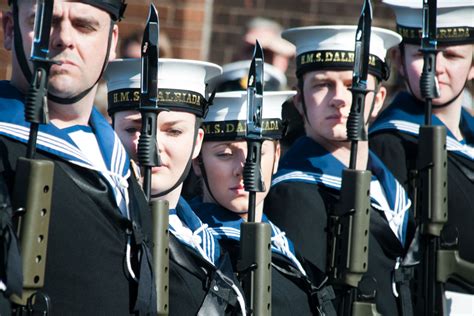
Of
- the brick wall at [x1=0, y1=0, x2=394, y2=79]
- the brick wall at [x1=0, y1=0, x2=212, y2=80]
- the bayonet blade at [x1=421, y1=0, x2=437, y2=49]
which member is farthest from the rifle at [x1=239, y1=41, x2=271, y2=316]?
the brick wall at [x1=0, y1=0, x2=212, y2=80]

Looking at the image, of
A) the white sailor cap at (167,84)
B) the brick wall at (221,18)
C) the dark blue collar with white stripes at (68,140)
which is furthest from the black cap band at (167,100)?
the brick wall at (221,18)

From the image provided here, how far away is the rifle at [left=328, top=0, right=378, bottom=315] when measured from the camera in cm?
627

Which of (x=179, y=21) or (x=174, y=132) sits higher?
(x=179, y=21)

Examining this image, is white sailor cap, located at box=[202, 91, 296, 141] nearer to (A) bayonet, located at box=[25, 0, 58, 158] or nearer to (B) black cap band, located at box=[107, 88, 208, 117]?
(B) black cap band, located at box=[107, 88, 208, 117]

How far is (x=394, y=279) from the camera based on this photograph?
6676 mm

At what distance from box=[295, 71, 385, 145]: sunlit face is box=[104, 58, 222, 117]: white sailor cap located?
87 centimetres

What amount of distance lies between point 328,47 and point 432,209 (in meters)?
0.95

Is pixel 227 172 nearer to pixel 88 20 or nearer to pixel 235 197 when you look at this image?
pixel 235 197

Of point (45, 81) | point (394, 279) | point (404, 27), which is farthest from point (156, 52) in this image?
point (404, 27)

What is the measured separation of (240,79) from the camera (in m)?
6.86

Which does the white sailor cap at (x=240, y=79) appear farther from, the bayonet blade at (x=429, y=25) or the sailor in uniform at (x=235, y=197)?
the bayonet blade at (x=429, y=25)

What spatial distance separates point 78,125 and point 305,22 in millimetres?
5124

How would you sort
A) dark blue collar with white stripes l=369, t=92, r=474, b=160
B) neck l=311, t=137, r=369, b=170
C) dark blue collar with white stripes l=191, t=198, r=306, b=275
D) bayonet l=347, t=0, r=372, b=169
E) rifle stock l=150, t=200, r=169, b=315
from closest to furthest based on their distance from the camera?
rifle stock l=150, t=200, r=169, b=315, dark blue collar with white stripes l=191, t=198, r=306, b=275, bayonet l=347, t=0, r=372, b=169, neck l=311, t=137, r=369, b=170, dark blue collar with white stripes l=369, t=92, r=474, b=160

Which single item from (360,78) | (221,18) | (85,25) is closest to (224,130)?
(360,78)
